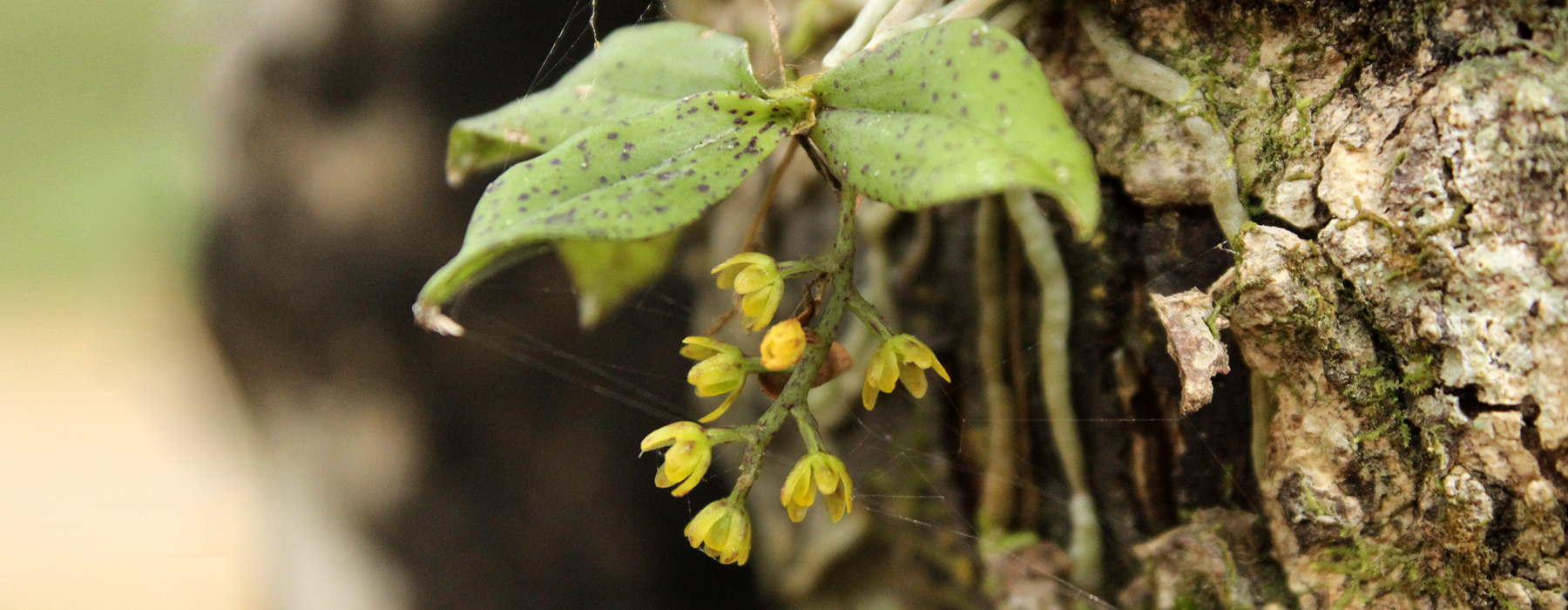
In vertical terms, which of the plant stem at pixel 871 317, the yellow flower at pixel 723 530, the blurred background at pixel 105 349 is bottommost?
the blurred background at pixel 105 349

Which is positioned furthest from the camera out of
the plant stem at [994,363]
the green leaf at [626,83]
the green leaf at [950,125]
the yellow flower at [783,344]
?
the plant stem at [994,363]

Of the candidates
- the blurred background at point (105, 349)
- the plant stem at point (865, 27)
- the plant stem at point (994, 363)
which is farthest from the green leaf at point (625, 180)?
the blurred background at point (105, 349)

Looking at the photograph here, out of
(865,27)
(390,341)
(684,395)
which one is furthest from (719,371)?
(390,341)

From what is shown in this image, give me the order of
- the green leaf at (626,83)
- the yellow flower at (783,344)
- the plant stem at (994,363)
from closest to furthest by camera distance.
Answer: the yellow flower at (783,344)
the green leaf at (626,83)
the plant stem at (994,363)

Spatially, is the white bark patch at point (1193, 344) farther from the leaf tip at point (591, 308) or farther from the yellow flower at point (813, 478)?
the leaf tip at point (591, 308)

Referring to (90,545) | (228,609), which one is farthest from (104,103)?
(228,609)

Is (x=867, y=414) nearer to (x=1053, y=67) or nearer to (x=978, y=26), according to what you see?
(x=1053, y=67)
